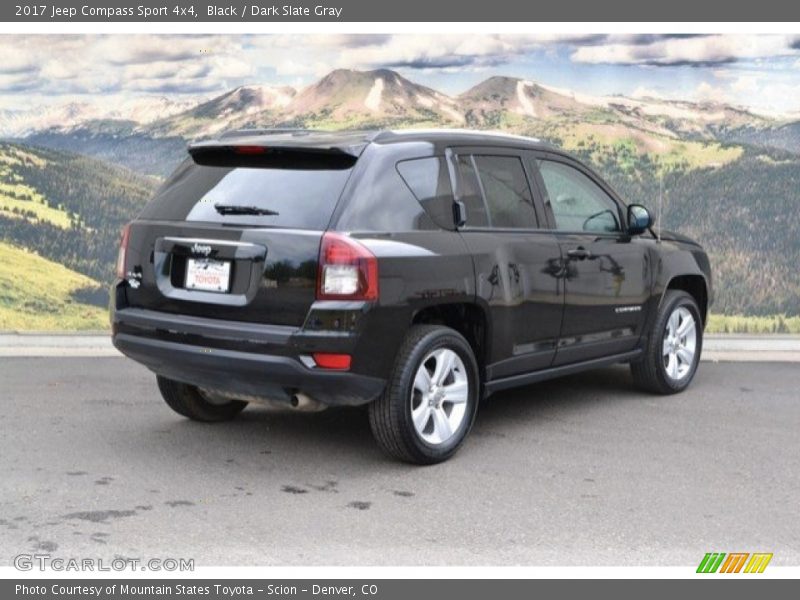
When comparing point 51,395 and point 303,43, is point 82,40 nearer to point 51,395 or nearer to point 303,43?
point 303,43

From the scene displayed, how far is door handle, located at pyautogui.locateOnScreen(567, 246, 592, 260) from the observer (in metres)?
7.20

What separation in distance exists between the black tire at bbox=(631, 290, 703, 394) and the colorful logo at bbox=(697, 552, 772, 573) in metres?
3.27

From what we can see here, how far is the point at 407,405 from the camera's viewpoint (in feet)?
19.6

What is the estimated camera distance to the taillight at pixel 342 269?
565 cm

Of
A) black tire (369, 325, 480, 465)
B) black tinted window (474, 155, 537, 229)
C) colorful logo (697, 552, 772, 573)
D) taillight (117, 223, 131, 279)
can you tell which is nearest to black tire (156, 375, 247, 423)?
taillight (117, 223, 131, 279)

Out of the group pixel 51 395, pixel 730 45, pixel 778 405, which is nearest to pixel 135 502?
pixel 51 395

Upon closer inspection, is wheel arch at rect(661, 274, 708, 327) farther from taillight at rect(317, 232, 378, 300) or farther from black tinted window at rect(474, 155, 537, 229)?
taillight at rect(317, 232, 378, 300)

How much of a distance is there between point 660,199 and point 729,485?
6.26 meters

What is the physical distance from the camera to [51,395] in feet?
26.8

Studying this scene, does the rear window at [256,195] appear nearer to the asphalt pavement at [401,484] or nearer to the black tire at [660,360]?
the asphalt pavement at [401,484]

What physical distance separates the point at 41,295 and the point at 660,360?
6.25 m

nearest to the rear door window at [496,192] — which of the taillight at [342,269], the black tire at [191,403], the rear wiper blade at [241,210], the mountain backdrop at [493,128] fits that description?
the taillight at [342,269]

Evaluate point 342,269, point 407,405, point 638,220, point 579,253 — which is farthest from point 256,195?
point 638,220

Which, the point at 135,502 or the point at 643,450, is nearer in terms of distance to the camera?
the point at 135,502
